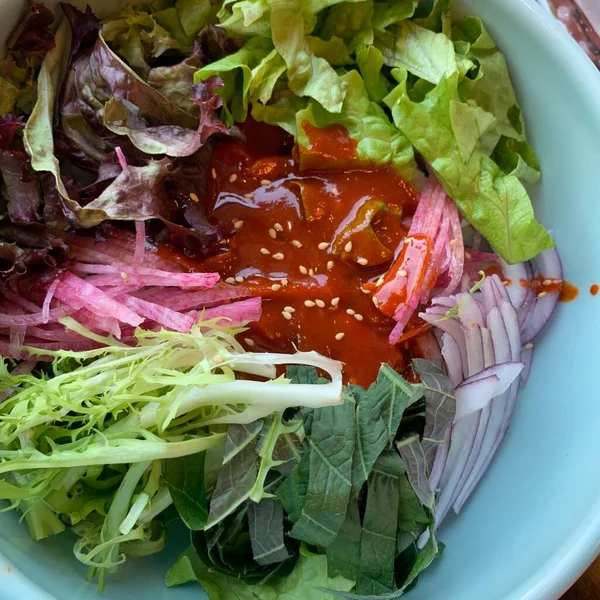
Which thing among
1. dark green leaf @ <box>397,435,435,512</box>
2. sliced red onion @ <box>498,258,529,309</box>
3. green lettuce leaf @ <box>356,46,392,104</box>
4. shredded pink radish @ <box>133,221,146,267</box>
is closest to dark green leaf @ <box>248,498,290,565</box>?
dark green leaf @ <box>397,435,435,512</box>

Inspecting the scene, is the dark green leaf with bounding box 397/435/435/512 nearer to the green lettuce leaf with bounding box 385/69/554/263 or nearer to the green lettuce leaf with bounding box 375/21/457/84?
the green lettuce leaf with bounding box 385/69/554/263

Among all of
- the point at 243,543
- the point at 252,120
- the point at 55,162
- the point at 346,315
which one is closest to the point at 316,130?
the point at 252,120

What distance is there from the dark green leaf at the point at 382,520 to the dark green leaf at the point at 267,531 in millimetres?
175

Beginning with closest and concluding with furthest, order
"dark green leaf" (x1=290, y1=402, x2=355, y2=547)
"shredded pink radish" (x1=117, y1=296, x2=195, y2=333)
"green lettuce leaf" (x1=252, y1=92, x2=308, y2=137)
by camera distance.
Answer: "dark green leaf" (x1=290, y1=402, x2=355, y2=547), "shredded pink radish" (x1=117, y1=296, x2=195, y2=333), "green lettuce leaf" (x1=252, y1=92, x2=308, y2=137)

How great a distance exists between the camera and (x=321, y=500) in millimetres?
1309

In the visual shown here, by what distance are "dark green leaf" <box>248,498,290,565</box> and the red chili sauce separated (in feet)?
1.12

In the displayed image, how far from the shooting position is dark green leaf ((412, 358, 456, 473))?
1397mm

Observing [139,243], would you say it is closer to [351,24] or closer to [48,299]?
[48,299]

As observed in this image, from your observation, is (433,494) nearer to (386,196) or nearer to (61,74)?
(386,196)

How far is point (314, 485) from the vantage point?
1.32 meters

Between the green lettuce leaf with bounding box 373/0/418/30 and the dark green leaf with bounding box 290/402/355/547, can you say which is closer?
the dark green leaf with bounding box 290/402/355/547

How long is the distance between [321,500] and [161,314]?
53 centimetres

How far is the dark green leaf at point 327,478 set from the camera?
4.30 ft

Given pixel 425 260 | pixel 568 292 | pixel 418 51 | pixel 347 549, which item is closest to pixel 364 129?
pixel 418 51
